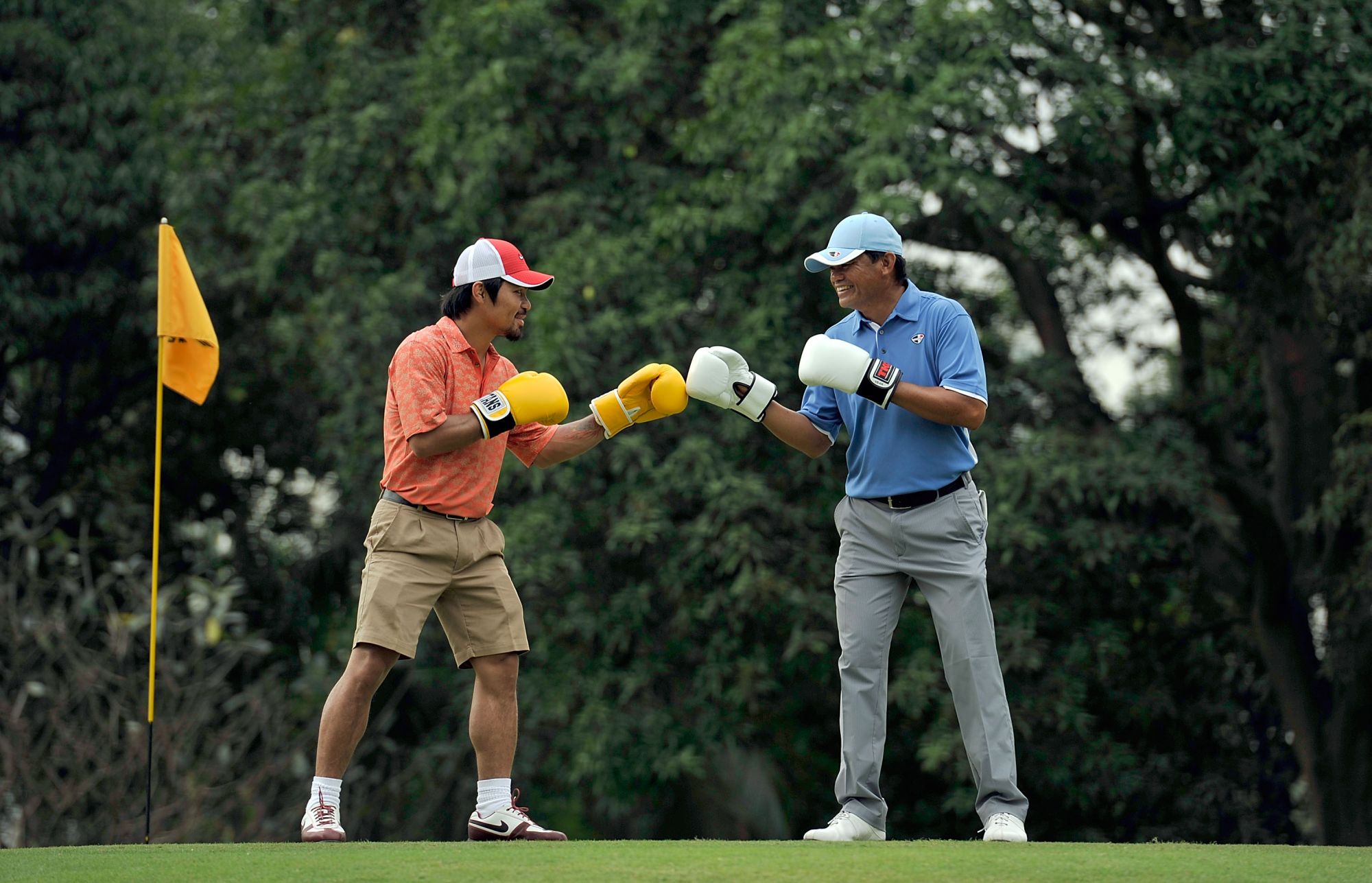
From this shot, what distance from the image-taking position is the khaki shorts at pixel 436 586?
5363 mm

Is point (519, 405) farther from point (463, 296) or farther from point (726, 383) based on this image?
point (726, 383)

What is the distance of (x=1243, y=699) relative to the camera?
14094 mm

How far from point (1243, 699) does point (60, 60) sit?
12168mm

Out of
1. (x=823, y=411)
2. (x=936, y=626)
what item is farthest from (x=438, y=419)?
(x=936, y=626)

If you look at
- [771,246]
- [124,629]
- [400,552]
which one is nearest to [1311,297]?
[771,246]

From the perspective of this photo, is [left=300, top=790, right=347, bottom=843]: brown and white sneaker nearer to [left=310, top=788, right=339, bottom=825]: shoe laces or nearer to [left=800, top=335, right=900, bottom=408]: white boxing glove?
[left=310, top=788, right=339, bottom=825]: shoe laces

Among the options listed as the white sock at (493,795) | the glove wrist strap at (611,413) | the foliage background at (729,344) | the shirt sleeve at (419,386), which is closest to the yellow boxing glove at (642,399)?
the glove wrist strap at (611,413)

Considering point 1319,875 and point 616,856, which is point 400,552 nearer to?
point 616,856

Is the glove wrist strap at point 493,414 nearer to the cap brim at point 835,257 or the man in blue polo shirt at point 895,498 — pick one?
the man in blue polo shirt at point 895,498

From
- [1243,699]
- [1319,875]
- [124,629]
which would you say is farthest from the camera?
[1243,699]

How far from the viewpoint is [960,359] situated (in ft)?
17.7

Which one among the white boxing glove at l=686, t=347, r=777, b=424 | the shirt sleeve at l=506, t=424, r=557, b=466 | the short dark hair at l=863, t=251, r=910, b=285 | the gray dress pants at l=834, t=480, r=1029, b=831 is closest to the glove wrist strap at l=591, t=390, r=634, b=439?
the shirt sleeve at l=506, t=424, r=557, b=466

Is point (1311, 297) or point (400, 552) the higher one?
point (1311, 297)

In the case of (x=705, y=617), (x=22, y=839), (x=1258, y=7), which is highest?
(x=1258, y=7)
